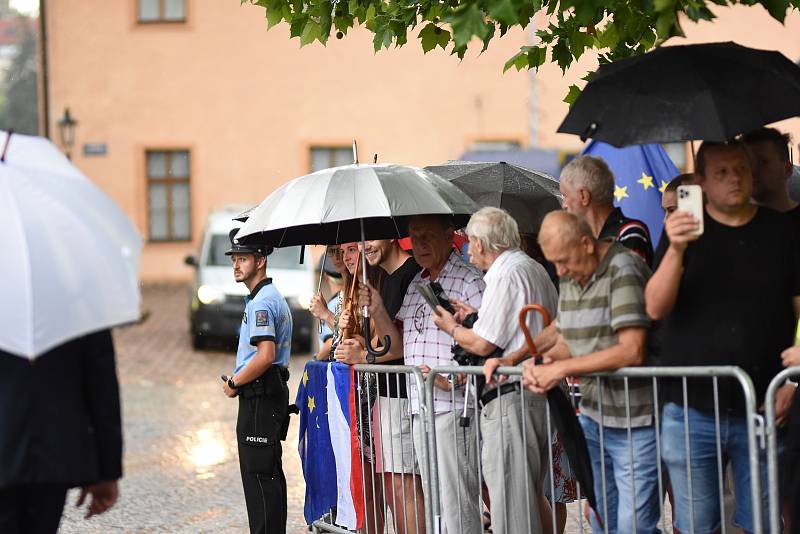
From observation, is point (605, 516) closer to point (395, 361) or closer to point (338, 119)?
point (395, 361)

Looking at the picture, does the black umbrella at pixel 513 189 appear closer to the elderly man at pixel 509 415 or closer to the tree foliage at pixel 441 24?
the tree foliage at pixel 441 24

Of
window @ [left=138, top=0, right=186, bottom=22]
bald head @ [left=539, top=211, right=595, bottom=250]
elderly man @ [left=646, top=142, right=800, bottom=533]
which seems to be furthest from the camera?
window @ [left=138, top=0, right=186, bottom=22]

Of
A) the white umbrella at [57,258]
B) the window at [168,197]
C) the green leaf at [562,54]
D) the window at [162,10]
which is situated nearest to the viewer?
the white umbrella at [57,258]

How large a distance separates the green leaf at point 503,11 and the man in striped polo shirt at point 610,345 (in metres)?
0.83

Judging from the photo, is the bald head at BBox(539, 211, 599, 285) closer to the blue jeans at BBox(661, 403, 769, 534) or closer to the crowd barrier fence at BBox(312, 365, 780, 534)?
the crowd barrier fence at BBox(312, 365, 780, 534)

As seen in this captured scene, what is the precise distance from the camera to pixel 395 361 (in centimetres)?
736

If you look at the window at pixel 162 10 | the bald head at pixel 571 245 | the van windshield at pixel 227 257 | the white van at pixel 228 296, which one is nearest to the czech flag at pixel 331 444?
the bald head at pixel 571 245

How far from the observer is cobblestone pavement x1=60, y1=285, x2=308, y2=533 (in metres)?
9.45

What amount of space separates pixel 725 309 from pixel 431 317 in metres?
2.12

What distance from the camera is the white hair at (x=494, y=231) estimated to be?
6.41 meters

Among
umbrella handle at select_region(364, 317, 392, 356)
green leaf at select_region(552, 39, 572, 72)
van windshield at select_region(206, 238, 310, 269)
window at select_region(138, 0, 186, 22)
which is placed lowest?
→ van windshield at select_region(206, 238, 310, 269)

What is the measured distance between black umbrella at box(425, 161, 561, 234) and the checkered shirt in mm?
1217

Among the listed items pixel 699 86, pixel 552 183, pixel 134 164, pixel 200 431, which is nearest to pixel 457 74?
pixel 134 164

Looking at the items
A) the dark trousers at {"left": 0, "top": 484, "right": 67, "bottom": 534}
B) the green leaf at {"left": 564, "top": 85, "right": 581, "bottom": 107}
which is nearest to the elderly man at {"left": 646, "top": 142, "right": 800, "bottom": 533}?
the dark trousers at {"left": 0, "top": 484, "right": 67, "bottom": 534}
